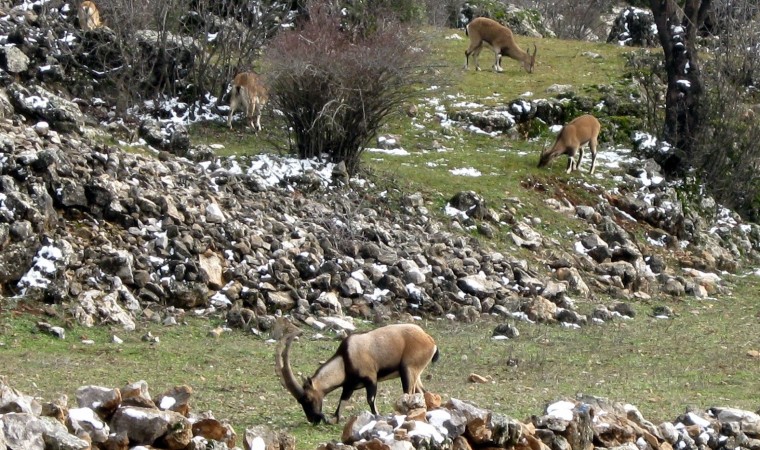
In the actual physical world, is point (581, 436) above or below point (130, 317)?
above

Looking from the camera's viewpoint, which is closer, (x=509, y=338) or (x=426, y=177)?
(x=509, y=338)

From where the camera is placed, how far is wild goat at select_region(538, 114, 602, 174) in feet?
76.8

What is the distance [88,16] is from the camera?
2441 cm

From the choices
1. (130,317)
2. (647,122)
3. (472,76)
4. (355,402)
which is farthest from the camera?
(472,76)

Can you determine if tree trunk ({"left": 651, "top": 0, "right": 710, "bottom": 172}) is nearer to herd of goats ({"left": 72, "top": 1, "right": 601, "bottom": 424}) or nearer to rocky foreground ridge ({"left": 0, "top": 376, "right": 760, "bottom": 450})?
rocky foreground ridge ({"left": 0, "top": 376, "right": 760, "bottom": 450})

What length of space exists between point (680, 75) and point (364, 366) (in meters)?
17.0

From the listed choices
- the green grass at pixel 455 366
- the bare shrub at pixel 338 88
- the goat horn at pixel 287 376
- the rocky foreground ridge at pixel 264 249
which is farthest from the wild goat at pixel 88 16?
the goat horn at pixel 287 376

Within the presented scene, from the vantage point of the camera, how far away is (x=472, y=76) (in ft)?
98.7

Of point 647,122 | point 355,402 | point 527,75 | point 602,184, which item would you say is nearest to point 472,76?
point 527,75

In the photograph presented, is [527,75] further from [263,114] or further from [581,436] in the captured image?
[581,436]

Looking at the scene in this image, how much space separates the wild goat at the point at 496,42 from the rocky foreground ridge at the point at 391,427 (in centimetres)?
2110

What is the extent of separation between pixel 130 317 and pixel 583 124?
12.8 m

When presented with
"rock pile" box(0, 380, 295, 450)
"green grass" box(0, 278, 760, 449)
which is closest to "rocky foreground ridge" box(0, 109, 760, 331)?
"green grass" box(0, 278, 760, 449)

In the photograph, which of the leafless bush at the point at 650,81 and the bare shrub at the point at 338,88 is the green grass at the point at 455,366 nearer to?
the bare shrub at the point at 338,88
